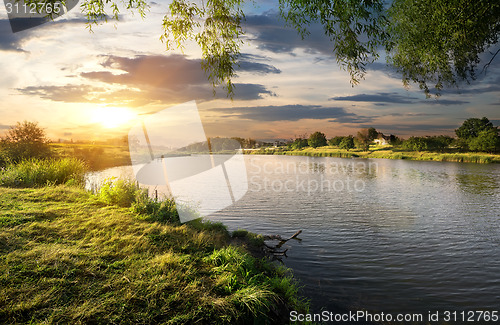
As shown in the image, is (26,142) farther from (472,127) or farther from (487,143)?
(472,127)

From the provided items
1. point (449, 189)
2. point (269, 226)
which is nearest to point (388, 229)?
Answer: point (269, 226)

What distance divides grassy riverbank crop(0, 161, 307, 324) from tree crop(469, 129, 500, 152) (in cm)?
8924

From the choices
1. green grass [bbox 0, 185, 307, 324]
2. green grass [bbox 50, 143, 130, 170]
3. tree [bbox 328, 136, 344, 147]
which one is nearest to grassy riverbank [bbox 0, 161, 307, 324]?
green grass [bbox 0, 185, 307, 324]

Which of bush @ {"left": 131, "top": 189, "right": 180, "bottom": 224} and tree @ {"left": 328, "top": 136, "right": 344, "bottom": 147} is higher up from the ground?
tree @ {"left": 328, "top": 136, "right": 344, "bottom": 147}

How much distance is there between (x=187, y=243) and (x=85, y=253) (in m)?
2.44

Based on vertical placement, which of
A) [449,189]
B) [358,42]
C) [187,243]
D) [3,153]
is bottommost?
[449,189]

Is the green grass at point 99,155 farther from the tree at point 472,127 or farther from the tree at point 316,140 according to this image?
the tree at point 316,140

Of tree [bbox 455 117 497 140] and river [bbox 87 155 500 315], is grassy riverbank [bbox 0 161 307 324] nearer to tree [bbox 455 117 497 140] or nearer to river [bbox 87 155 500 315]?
river [bbox 87 155 500 315]

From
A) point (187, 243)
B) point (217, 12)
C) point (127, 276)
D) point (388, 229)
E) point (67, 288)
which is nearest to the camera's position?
point (67, 288)

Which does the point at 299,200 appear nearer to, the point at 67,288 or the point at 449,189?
the point at 449,189

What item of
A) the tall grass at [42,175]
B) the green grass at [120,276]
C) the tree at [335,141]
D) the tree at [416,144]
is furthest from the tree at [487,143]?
the tall grass at [42,175]

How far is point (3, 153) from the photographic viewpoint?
2081cm

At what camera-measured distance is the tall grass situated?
1319 cm

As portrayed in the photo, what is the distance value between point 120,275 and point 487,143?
94628 mm
